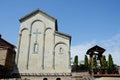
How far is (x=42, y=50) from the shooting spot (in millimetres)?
27750

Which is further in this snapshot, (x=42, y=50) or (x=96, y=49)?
(x=42, y=50)

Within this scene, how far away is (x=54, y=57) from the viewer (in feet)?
88.7

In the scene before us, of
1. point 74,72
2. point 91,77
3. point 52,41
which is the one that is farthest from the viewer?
point 52,41

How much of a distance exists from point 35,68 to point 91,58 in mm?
9256

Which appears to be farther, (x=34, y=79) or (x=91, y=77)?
(x=34, y=79)

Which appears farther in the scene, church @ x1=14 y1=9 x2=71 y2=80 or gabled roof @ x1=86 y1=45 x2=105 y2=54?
church @ x1=14 y1=9 x2=71 y2=80

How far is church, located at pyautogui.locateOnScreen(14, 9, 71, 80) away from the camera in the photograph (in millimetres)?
26141

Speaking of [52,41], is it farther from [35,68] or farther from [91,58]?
[91,58]

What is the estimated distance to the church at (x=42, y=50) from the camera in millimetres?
26141

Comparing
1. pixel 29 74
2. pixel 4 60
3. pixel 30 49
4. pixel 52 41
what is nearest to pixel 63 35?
pixel 52 41

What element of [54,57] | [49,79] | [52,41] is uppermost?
[52,41]

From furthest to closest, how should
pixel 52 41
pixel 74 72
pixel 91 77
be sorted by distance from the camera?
pixel 52 41
pixel 74 72
pixel 91 77

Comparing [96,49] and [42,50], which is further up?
[42,50]

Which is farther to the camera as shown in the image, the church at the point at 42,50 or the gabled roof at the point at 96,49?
the church at the point at 42,50
